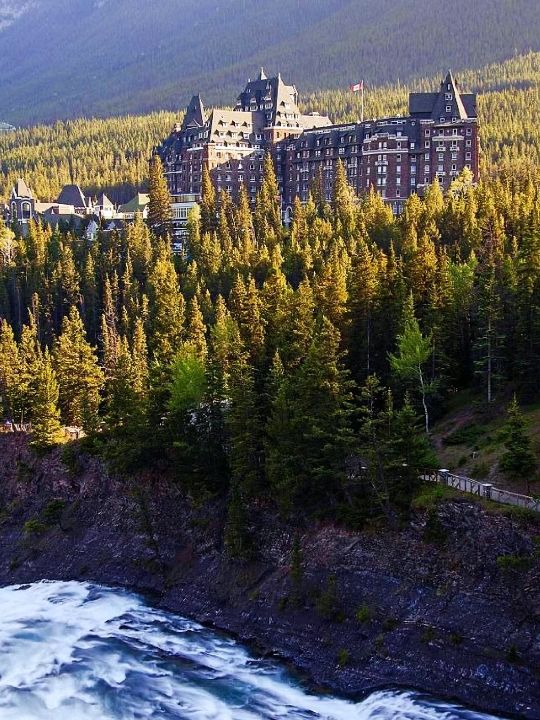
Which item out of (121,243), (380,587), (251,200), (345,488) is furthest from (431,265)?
(251,200)

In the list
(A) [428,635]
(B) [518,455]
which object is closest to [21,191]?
(B) [518,455]

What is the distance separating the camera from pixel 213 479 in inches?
2608

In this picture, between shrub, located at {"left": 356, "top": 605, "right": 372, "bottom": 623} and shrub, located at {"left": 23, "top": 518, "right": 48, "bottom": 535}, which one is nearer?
shrub, located at {"left": 356, "top": 605, "right": 372, "bottom": 623}

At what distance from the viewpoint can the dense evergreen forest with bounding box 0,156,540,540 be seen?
5875 cm

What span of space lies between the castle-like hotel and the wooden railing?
316 ft

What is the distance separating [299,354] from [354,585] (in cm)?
2234

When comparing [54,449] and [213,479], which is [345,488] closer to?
[213,479]

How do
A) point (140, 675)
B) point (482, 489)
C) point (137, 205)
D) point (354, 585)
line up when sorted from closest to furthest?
point (140, 675) → point (482, 489) → point (354, 585) → point (137, 205)

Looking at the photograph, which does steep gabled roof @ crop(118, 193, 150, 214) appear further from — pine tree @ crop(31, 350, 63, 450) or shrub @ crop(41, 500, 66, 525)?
shrub @ crop(41, 500, 66, 525)

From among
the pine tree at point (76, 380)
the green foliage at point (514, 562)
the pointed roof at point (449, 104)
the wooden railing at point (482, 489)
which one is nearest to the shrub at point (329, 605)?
the wooden railing at point (482, 489)

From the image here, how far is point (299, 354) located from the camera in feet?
232

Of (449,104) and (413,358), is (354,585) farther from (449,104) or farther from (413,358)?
(449,104)

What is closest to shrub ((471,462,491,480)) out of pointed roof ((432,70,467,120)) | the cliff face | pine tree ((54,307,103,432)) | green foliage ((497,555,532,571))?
the cliff face

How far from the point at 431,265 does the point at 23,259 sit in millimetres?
65683
